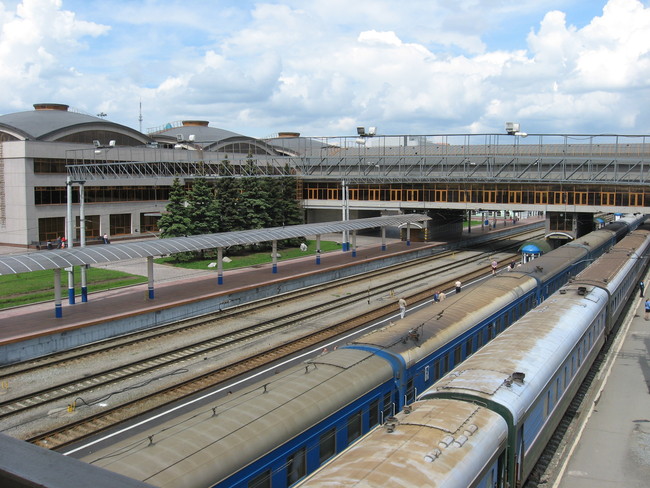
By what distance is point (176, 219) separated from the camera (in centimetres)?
4447

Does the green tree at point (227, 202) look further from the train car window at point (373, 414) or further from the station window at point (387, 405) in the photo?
the train car window at point (373, 414)

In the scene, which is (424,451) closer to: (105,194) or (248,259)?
(248,259)

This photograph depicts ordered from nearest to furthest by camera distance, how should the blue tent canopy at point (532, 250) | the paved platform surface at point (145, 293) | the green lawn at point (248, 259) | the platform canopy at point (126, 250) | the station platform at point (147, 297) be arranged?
the platform canopy at point (126, 250), the station platform at point (147, 297), the paved platform surface at point (145, 293), the blue tent canopy at point (532, 250), the green lawn at point (248, 259)

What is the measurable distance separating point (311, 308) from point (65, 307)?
39.1 ft

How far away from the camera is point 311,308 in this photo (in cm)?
2886

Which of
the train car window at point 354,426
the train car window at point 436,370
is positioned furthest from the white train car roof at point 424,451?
the train car window at point 436,370

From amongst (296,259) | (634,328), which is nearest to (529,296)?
(634,328)

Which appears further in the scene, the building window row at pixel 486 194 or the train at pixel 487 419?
the building window row at pixel 486 194

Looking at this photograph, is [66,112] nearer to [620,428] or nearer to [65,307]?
[65,307]

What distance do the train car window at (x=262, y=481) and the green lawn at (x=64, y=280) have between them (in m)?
23.6

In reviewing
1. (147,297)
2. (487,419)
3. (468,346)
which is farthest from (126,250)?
(487,419)

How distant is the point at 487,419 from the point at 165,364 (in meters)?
14.0

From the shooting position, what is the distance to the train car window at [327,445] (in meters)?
10.1

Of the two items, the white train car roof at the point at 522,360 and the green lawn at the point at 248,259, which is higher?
the white train car roof at the point at 522,360
